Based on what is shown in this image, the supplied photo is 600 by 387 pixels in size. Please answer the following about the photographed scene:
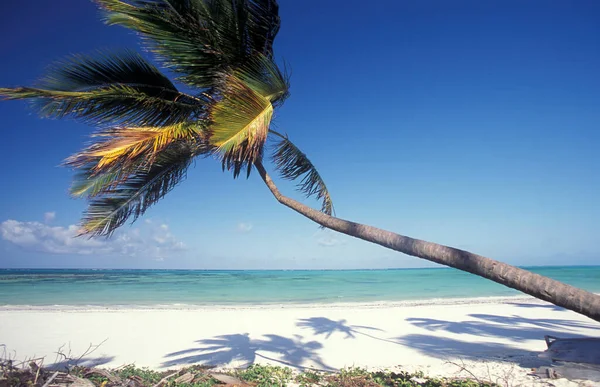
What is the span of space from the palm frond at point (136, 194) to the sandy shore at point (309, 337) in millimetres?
3551

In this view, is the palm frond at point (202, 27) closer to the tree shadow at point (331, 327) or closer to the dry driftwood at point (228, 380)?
the dry driftwood at point (228, 380)

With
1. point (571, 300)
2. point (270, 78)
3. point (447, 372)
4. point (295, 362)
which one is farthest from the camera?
point (295, 362)

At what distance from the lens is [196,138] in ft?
14.3

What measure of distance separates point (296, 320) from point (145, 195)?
8827mm

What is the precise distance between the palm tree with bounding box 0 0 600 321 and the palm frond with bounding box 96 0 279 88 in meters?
0.01

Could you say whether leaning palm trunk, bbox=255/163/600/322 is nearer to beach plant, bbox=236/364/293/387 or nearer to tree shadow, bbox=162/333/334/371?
beach plant, bbox=236/364/293/387

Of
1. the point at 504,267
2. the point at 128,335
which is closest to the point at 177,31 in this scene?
the point at 504,267

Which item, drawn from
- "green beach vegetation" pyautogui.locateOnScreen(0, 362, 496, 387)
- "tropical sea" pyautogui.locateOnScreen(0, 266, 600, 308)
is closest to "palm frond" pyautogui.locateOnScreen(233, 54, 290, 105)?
"green beach vegetation" pyautogui.locateOnScreen(0, 362, 496, 387)

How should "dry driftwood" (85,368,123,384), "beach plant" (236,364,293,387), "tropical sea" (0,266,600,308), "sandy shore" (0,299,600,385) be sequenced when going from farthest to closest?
"tropical sea" (0,266,600,308), "sandy shore" (0,299,600,385), "beach plant" (236,364,293,387), "dry driftwood" (85,368,123,384)

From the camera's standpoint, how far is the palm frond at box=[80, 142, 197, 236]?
491cm

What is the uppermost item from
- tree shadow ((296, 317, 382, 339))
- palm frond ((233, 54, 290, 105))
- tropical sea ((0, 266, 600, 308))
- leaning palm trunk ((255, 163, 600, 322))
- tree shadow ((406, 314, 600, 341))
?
palm frond ((233, 54, 290, 105))

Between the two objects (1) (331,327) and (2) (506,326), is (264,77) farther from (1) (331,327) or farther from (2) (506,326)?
(2) (506,326)

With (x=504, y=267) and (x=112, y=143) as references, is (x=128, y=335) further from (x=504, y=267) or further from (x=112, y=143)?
(x=504, y=267)

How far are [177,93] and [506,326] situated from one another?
39.2ft
